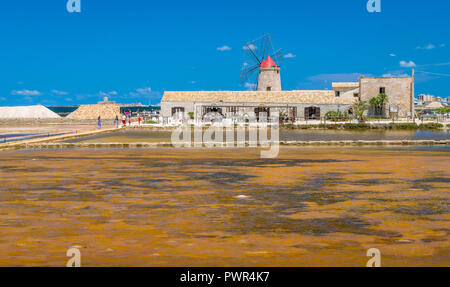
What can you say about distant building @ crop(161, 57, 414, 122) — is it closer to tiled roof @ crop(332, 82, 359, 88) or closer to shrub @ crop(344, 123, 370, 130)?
shrub @ crop(344, 123, 370, 130)

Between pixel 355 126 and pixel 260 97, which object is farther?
pixel 260 97

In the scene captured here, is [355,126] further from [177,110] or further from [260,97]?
[177,110]

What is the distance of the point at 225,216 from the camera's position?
5.84 m

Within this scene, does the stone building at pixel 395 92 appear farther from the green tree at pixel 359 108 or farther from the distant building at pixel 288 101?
the green tree at pixel 359 108

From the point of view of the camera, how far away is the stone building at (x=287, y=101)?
46.6 meters

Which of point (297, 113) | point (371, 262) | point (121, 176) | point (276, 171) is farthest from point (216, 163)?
point (297, 113)

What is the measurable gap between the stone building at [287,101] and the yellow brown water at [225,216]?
3611 centimetres

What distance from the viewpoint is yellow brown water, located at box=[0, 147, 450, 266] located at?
4237mm

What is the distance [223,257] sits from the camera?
416 centimetres

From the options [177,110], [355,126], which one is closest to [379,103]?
[355,126]

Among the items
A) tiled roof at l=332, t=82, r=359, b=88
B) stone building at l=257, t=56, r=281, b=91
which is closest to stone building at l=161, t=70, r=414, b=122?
stone building at l=257, t=56, r=281, b=91

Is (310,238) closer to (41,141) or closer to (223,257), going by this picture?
(223,257)

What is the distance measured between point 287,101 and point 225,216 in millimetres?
41875
